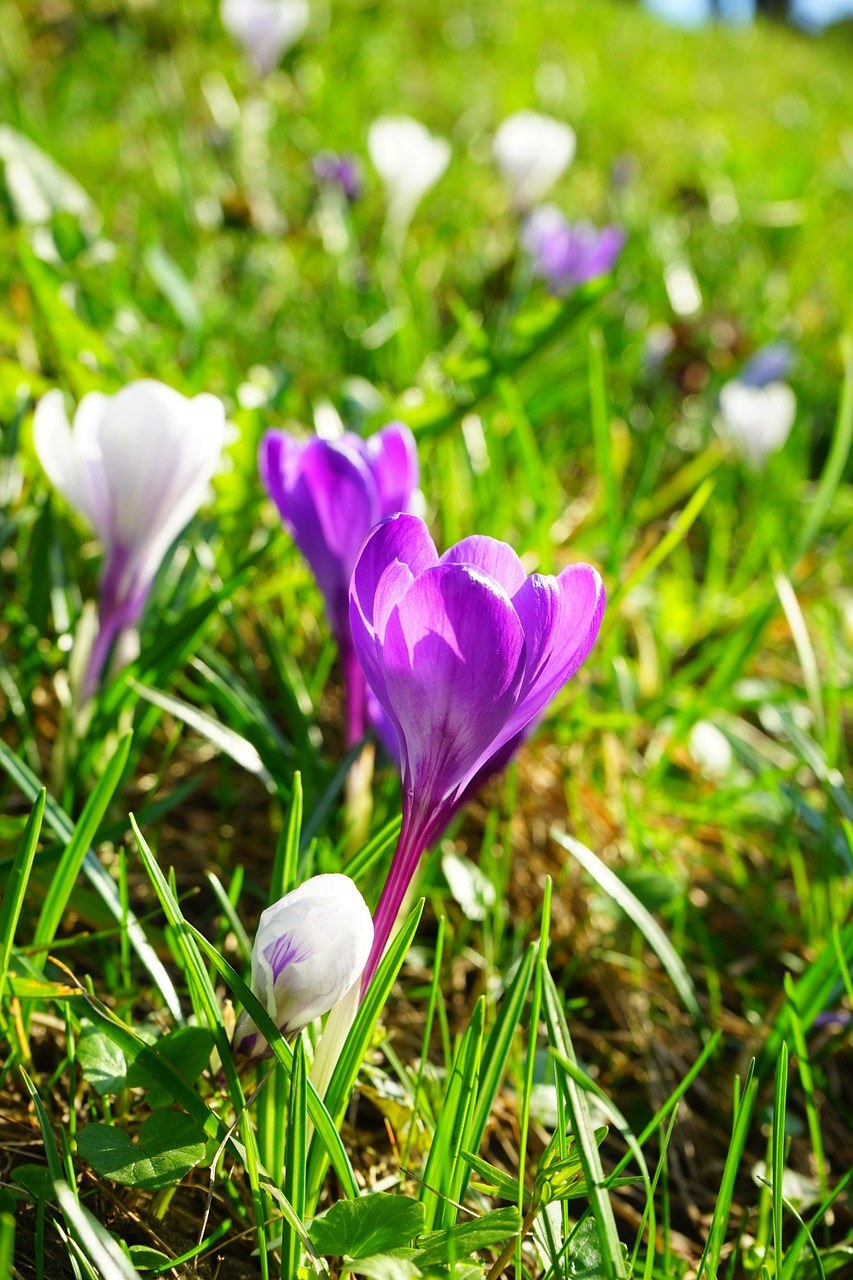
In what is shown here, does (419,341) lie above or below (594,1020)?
above

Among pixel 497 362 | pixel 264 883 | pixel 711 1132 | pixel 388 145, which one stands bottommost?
pixel 711 1132

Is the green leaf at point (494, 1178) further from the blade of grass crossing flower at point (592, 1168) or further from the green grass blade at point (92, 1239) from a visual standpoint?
the green grass blade at point (92, 1239)

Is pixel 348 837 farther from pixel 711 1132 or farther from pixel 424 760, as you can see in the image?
pixel 711 1132

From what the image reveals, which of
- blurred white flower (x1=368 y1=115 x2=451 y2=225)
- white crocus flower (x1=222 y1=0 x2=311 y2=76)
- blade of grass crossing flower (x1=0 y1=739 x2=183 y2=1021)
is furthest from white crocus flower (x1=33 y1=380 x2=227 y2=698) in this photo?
white crocus flower (x1=222 y1=0 x2=311 y2=76)

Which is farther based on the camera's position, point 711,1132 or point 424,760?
point 711,1132

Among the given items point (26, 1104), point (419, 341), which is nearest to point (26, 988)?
point (26, 1104)

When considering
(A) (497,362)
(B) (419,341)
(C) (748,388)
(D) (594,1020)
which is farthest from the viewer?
(C) (748,388)
